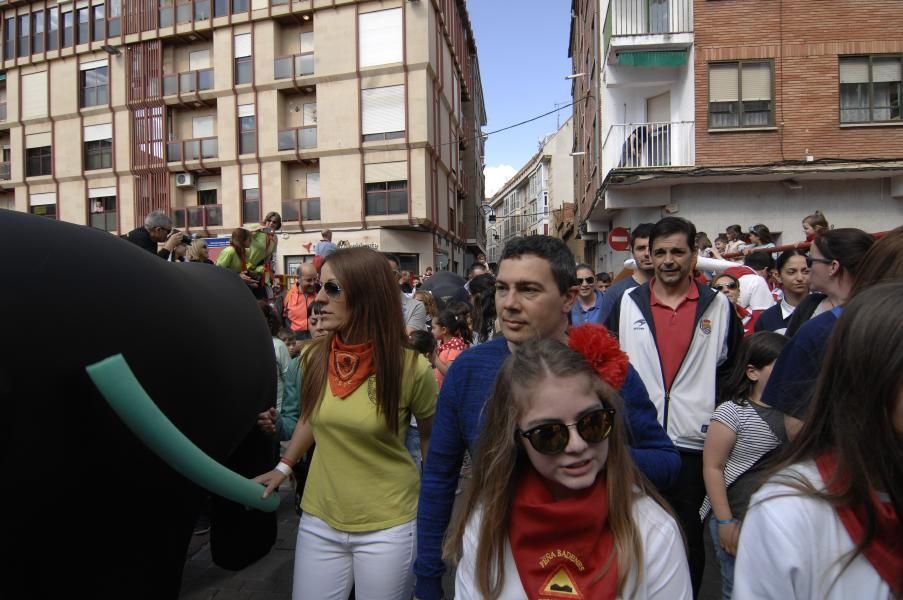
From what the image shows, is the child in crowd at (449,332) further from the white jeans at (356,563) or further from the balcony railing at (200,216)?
the balcony railing at (200,216)

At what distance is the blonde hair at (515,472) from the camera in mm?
1472

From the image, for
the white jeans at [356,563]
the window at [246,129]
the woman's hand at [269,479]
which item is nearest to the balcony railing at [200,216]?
the window at [246,129]

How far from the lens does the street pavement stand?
3523 millimetres

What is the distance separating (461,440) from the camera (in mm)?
2035

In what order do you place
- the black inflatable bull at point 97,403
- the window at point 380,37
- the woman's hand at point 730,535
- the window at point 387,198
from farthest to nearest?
the window at point 387,198
the window at point 380,37
the woman's hand at point 730,535
the black inflatable bull at point 97,403

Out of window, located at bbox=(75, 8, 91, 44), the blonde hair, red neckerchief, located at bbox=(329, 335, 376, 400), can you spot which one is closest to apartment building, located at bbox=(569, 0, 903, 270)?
red neckerchief, located at bbox=(329, 335, 376, 400)

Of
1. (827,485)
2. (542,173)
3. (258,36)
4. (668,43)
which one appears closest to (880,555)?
(827,485)

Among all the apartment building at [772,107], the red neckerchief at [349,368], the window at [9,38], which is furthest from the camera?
the window at [9,38]

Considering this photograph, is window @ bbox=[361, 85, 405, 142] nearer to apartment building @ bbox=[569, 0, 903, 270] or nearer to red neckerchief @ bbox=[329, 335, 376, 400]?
apartment building @ bbox=[569, 0, 903, 270]

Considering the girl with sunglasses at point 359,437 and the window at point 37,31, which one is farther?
the window at point 37,31

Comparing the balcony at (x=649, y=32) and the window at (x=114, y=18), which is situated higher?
the window at (x=114, y=18)

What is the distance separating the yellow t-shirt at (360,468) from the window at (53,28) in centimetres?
3344

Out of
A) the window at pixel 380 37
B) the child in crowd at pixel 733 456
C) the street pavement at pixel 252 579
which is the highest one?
the window at pixel 380 37

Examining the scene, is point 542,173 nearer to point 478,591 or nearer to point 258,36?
point 258,36
